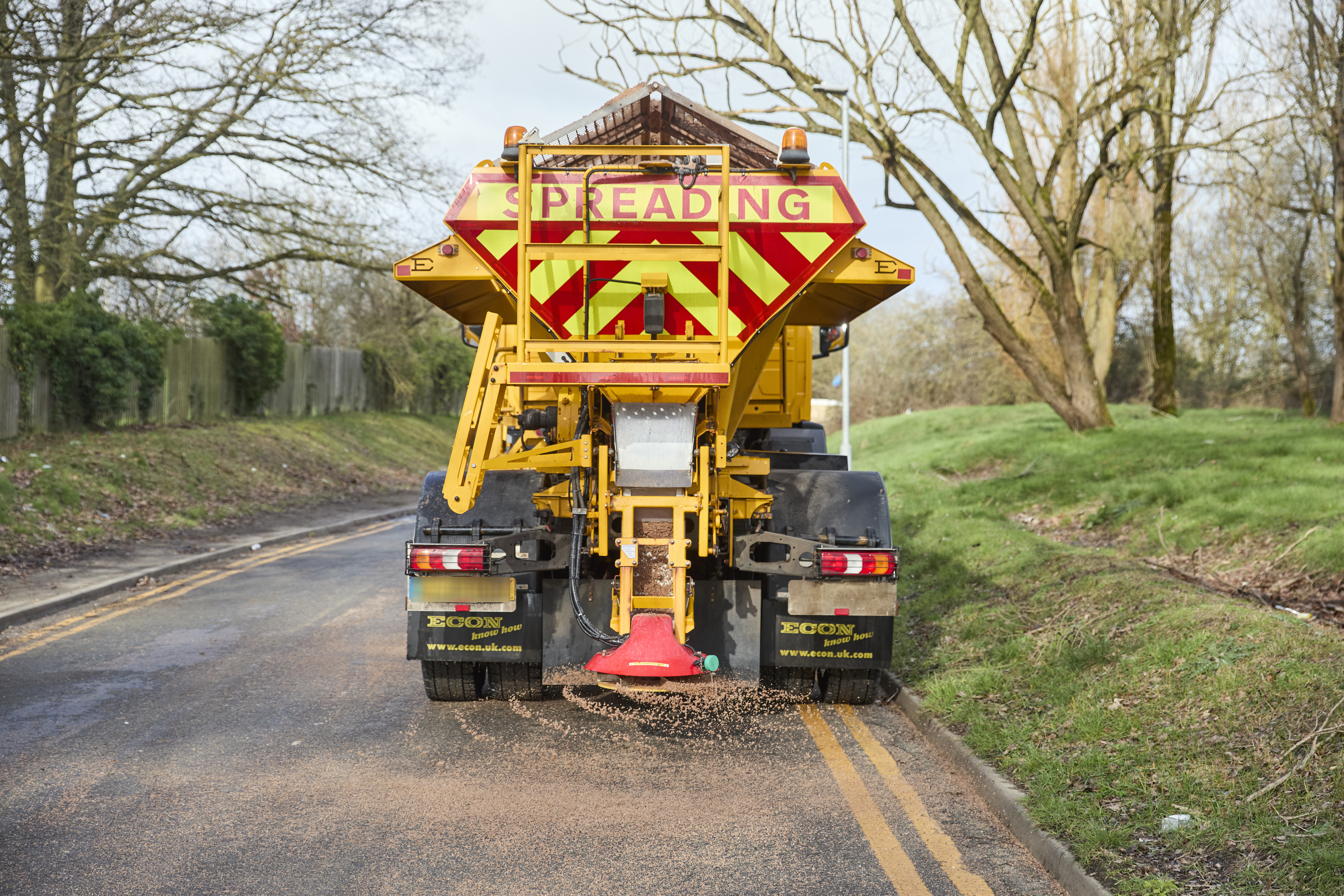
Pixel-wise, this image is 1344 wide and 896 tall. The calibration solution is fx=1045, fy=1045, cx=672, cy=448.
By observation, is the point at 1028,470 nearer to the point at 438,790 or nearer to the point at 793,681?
the point at 793,681

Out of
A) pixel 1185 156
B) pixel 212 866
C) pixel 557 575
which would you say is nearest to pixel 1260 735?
pixel 557 575

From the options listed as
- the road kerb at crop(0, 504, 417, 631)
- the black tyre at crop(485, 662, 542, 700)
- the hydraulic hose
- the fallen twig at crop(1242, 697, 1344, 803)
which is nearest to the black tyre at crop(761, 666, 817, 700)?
the hydraulic hose

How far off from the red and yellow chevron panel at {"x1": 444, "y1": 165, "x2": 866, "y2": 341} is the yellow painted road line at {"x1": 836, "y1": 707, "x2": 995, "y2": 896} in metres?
2.19

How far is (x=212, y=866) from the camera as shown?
3795mm

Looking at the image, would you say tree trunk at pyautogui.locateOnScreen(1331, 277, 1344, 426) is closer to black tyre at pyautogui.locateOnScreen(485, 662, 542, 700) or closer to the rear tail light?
the rear tail light

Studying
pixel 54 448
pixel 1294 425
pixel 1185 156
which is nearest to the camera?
pixel 54 448

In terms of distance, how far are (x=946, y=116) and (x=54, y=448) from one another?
13.4 metres

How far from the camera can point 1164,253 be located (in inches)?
787

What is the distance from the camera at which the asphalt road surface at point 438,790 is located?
3.76 meters

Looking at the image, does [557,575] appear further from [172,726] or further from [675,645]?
[172,726]

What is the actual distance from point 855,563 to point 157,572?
26.8ft

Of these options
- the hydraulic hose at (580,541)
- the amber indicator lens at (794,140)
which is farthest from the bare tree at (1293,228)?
the hydraulic hose at (580,541)

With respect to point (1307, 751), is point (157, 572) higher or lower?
lower

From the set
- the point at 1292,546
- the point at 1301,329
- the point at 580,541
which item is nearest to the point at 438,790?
the point at 580,541
